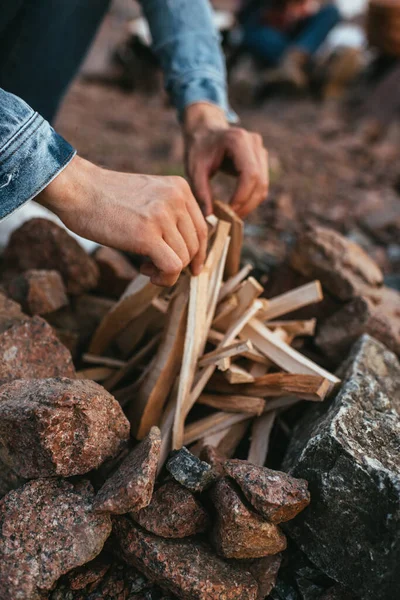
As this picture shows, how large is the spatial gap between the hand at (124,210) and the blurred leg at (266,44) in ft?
25.9

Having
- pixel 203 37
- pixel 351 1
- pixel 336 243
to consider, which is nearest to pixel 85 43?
pixel 203 37

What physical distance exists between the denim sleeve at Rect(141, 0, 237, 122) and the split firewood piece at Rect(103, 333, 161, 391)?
109cm

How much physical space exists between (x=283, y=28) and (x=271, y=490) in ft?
30.2

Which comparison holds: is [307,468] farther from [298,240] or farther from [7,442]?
[298,240]

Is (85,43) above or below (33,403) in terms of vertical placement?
above

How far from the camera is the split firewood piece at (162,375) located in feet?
5.94

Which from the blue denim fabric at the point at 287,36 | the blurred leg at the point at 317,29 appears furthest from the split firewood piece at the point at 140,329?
the blurred leg at the point at 317,29

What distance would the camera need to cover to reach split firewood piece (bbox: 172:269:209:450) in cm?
174

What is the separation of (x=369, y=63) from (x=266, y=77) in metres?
1.53

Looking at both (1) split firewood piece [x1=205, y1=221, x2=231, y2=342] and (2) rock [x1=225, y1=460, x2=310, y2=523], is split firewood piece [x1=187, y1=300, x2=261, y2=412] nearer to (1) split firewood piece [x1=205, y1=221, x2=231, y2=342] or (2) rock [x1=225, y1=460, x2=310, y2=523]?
(1) split firewood piece [x1=205, y1=221, x2=231, y2=342]

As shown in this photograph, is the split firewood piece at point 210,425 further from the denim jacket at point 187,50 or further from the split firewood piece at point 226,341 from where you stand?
the denim jacket at point 187,50

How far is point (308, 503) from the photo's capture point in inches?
57.6

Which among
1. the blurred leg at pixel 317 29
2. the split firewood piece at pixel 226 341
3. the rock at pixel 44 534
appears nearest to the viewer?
the rock at pixel 44 534

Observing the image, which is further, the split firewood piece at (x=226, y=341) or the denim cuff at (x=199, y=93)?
the denim cuff at (x=199, y=93)
